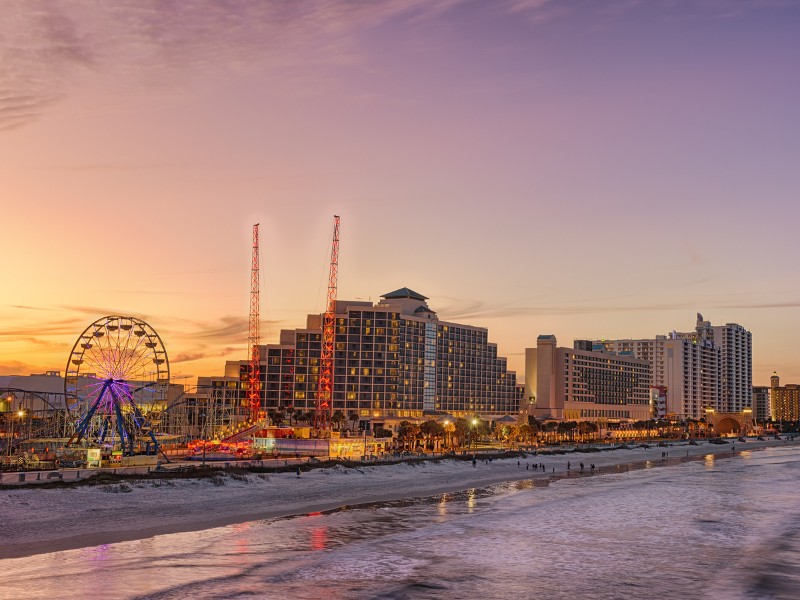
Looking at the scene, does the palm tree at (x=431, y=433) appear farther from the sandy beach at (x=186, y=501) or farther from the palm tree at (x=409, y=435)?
the sandy beach at (x=186, y=501)

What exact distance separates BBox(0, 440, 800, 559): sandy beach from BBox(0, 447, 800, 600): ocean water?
410 centimetres

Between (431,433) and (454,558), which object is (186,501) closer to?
(454,558)

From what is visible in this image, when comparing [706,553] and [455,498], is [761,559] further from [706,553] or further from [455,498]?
[455,498]

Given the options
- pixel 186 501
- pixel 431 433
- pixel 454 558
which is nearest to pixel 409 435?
pixel 431 433

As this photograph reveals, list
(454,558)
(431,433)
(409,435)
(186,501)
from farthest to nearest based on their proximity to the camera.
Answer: (431,433) → (409,435) → (186,501) → (454,558)

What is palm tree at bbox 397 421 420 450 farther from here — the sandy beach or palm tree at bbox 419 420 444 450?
the sandy beach

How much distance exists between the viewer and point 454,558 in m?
44.6

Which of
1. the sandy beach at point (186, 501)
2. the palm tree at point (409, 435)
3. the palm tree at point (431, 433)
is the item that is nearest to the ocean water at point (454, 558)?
the sandy beach at point (186, 501)

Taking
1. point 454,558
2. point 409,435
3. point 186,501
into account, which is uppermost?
point 454,558

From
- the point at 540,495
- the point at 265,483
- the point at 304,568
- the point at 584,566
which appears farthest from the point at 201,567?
the point at 540,495

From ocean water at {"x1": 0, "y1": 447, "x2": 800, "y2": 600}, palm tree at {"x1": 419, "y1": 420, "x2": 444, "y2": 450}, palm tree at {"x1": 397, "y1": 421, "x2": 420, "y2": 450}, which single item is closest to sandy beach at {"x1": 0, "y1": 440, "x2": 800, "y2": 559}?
ocean water at {"x1": 0, "y1": 447, "x2": 800, "y2": 600}

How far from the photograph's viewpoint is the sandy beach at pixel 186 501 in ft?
166

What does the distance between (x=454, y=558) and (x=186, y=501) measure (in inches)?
1287

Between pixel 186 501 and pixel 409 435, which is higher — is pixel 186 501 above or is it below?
→ above
